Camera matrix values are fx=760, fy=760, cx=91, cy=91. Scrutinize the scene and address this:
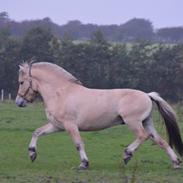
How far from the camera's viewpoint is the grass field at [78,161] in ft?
36.9

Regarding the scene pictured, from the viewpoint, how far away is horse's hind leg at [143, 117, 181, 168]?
1307 centimetres

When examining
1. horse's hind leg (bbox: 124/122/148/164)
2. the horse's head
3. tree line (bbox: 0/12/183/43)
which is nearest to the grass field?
horse's hind leg (bbox: 124/122/148/164)

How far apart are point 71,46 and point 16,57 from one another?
399 centimetres

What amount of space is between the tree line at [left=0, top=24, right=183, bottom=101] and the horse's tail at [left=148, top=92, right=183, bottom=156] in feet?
113

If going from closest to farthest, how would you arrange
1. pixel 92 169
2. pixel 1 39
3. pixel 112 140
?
pixel 92 169 → pixel 112 140 → pixel 1 39

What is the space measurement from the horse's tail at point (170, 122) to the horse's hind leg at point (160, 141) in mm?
264

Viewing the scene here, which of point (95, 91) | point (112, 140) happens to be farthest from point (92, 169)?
point (112, 140)

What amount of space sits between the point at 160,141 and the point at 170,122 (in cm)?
44

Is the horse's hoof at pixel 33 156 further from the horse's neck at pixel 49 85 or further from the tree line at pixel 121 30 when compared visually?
the tree line at pixel 121 30

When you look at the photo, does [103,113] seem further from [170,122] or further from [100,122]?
[170,122]

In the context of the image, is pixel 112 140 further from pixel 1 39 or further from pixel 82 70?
pixel 1 39

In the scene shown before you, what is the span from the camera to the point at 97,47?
175 ft

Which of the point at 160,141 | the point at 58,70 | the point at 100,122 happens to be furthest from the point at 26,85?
the point at 160,141

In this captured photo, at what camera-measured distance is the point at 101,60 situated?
52.4 m
